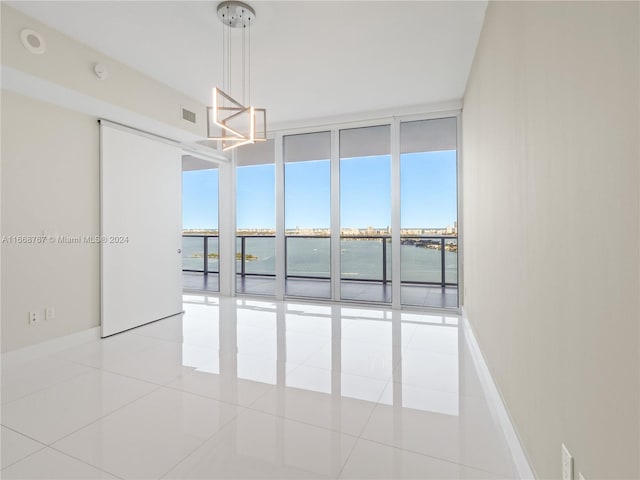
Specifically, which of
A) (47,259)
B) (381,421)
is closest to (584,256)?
(381,421)

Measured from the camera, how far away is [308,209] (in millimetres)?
5445

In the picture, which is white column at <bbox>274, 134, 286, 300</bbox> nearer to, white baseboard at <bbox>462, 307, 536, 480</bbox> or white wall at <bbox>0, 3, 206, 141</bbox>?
white wall at <bbox>0, 3, 206, 141</bbox>

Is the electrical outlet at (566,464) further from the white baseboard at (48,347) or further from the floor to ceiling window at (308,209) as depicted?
the floor to ceiling window at (308,209)

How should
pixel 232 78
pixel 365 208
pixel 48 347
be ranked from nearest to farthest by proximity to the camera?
pixel 48 347, pixel 232 78, pixel 365 208

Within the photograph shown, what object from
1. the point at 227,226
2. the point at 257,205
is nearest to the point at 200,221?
the point at 227,226

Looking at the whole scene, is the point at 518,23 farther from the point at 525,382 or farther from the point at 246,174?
the point at 246,174

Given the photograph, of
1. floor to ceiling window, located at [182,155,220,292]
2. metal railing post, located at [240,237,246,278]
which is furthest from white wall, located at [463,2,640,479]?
floor to ceiling window, located at [182,155,220,292]

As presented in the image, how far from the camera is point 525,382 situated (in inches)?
65.8

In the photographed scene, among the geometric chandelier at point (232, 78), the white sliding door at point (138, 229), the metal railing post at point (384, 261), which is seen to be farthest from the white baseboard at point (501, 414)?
the white sliding door at point (138, 229)

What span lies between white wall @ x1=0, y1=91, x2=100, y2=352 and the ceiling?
34.1 inches

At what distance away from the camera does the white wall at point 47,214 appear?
2.95 m

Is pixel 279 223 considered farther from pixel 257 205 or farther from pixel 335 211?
pixel 335 211

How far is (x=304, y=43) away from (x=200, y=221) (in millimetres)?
4346

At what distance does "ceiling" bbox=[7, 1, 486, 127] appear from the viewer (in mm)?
2674
